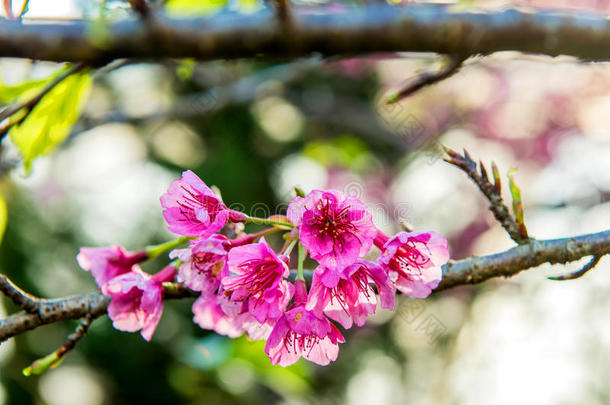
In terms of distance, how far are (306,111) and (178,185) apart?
14.2 ft

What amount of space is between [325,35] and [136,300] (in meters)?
0.78

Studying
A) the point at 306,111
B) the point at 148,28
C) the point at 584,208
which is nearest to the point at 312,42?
the point at 148,28

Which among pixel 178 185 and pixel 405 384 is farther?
pixel 405 384

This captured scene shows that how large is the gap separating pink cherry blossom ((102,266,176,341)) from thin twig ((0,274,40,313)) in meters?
0.15

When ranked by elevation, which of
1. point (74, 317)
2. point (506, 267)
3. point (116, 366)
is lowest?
point (116, 366)

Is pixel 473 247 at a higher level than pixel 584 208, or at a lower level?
lower

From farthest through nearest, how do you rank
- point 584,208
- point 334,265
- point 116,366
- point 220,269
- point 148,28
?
point 116,366, point 584,208, point 220,269, point 334,265, point 148,28

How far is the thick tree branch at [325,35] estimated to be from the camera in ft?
3.09

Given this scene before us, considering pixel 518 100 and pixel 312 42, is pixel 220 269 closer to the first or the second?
pixel 312 42

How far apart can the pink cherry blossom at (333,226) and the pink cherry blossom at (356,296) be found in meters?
0.04

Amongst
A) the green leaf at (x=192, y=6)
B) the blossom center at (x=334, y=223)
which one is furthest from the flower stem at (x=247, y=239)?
the green leaf at (x=192, y=6)

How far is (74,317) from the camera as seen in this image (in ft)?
4.12

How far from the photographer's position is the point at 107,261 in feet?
4.88

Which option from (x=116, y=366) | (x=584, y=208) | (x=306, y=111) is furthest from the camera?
(x=116, y=366)
